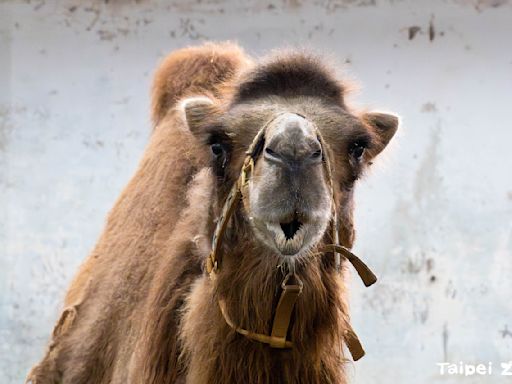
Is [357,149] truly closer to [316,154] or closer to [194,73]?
[316,154]

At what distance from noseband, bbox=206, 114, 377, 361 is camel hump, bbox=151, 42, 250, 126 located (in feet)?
3.30

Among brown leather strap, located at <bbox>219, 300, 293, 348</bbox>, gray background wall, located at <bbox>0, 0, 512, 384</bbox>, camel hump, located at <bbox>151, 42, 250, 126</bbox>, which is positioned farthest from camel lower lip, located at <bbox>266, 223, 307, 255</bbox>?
gray background wall, located at <bbox>0, 0, 512, 384</bbox>

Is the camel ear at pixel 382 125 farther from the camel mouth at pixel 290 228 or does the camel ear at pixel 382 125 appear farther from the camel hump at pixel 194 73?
the camel hump at pixel 194 73

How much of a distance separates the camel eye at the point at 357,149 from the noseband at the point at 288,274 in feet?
0.57

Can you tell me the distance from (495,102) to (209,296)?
3.28 m

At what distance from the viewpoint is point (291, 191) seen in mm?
2232

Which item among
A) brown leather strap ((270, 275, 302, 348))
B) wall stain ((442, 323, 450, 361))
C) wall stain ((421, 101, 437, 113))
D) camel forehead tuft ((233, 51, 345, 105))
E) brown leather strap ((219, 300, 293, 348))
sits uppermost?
wall stain ((421, 101, 437, 113))

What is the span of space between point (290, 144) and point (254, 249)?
39cm

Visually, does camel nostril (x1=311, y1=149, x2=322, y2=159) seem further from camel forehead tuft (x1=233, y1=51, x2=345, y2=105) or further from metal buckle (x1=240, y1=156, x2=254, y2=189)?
camel forehead tuft (x1=233, y1=51, x2=345, y2=105)

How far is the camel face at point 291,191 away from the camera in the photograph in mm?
2238

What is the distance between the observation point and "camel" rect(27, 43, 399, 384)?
230cm

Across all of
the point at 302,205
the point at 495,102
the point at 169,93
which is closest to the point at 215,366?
the point at 302,205

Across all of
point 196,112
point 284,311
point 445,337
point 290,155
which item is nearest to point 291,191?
point 290,155

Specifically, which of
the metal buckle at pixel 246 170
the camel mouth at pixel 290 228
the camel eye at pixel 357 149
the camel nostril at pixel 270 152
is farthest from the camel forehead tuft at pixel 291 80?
the camel mouth at pixel 290 228
